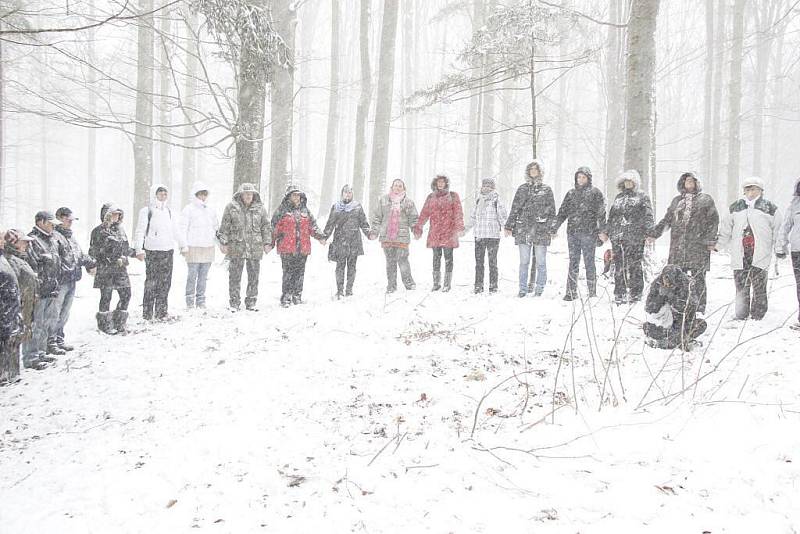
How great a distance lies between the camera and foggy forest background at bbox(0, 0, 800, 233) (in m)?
8.83

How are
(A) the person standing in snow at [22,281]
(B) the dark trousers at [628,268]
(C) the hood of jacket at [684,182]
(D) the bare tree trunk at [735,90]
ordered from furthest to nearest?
(D) the bare tree trunk at [735,90] < (B) the dark trousers at [628,268] < (C) the hood of jacket at [684,182] < (A) the person standing in snow at [22,281]

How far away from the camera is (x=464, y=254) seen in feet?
47.0

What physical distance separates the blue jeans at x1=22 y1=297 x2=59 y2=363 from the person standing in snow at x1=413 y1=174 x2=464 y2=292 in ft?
18.2

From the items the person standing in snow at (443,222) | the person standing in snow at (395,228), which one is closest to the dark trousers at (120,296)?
the person standing in snow at (395,228)

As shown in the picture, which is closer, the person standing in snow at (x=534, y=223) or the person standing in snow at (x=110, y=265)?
the person standing in snow at (x=110, y=265)

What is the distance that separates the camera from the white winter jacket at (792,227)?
6461 millimetres

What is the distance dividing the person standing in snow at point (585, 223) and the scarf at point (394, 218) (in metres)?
2.90

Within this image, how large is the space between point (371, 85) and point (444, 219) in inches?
414

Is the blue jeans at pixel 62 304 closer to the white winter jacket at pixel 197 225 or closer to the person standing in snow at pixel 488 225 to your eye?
the white winter jacket at pixel 197 225

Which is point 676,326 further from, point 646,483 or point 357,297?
point 357,297

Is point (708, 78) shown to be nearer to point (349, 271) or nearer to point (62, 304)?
point (349, 271)

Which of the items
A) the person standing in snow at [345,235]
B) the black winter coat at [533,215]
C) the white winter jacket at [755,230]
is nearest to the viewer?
the white winter jacket at [755,230]

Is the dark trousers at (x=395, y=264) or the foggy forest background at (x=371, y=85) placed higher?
the foggy forest background at (x=371, y=85)

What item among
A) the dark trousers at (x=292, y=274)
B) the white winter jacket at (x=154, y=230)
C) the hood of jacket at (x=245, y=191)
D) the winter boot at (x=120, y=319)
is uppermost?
the hood of jacket at (x=245, y=191)
